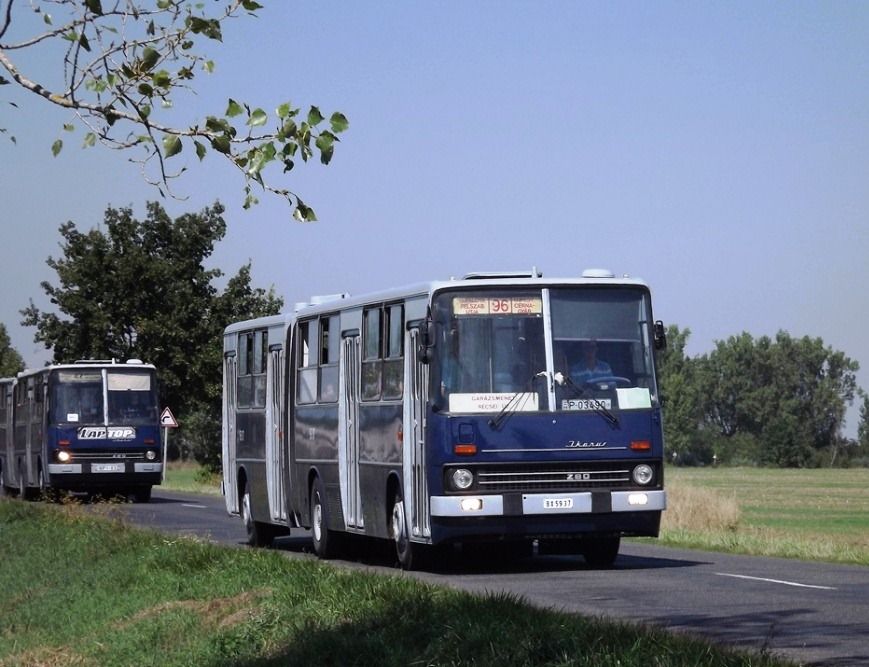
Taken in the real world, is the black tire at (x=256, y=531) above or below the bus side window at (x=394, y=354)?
below

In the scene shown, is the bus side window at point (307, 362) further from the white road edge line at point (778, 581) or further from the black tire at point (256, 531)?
the white road edge line at point (778, 581)

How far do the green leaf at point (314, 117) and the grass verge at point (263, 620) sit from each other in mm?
3383

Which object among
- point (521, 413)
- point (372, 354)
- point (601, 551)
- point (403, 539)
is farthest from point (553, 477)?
point (372, 354)

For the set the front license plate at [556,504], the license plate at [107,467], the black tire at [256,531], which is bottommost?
the black tire at [256,531]

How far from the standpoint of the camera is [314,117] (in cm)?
837

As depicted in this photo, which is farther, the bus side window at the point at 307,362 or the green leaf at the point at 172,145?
the bus side window at the point at 307,362

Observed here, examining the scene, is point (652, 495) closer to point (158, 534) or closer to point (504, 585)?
point (504, 585)

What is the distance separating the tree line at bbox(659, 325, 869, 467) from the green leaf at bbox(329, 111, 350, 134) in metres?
146

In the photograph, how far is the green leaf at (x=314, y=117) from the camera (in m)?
8.35

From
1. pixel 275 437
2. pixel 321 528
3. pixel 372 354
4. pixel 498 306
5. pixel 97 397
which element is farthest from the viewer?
pixel 97 397

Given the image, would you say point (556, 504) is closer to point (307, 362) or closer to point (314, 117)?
point (307, 362)

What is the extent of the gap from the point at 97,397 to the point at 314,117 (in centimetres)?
3453

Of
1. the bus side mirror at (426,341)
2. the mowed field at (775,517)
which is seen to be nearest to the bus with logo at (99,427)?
the mowed field at (775,517)

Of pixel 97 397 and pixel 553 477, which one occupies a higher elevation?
pixel 97 397
